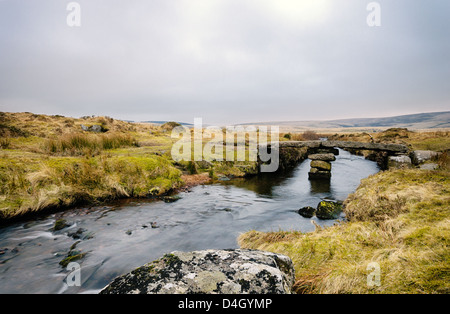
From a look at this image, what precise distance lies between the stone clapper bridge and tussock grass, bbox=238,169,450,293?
7.87 meters

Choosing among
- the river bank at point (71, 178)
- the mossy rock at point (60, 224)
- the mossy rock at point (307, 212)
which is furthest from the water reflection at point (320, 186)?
the mossy rock at point (60, 224)

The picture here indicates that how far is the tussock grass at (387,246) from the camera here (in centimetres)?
238

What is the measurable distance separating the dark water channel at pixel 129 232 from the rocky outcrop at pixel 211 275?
3.07 m

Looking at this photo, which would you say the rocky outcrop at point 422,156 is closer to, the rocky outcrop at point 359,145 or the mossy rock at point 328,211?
the rocky outcrop at point 359,145

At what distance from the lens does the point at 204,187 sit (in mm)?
12562

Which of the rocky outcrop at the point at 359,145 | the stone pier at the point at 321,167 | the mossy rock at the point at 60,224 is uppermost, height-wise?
the rocky outcrop at the point at 359,145

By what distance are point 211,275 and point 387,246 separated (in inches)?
120

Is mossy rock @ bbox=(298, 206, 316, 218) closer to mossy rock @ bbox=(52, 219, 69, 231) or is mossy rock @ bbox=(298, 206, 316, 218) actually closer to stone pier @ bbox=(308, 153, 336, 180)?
stone pier @ bbox=(308, 153, 336, 180)

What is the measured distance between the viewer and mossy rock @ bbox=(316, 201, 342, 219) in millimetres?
7398

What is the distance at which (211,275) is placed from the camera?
222 cm

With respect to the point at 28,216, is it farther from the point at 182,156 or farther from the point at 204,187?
the point at 182,156

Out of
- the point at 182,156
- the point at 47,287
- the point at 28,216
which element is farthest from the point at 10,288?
the point at 182,156

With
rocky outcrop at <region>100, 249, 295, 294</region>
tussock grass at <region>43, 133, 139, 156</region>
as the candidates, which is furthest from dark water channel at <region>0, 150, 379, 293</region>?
tussock grass at <region>43, 133, 139, 156</region>
